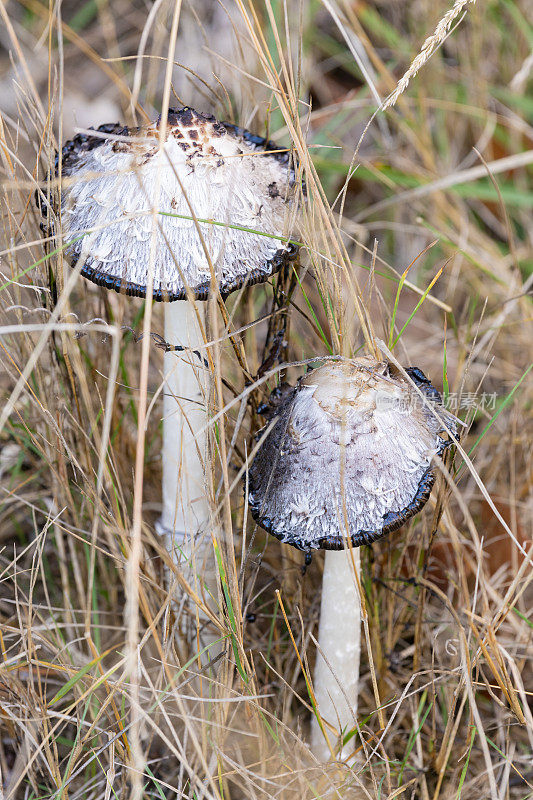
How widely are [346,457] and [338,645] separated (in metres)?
0.59

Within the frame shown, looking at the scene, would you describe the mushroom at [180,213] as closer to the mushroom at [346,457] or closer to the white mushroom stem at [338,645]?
the mushroom at [346,457]

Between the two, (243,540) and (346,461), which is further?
(243,540)

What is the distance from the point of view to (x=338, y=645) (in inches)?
72.2

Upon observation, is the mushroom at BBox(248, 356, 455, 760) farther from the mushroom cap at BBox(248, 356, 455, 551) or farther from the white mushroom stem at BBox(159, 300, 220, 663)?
the white mushroom stem at BBox(159, 300, 220, 663)

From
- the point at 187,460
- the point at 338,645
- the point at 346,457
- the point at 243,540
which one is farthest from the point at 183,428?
the point at 338,645

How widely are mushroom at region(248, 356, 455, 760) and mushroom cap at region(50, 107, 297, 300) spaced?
10.8 inches

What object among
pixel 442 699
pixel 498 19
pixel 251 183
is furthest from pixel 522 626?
pixel 498 19

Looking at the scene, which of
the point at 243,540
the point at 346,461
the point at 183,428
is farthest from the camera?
the point at 183,428

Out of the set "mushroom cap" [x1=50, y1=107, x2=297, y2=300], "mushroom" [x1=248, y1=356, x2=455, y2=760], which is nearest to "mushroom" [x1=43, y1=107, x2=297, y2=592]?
"mushroom cap" [x1=50, y1=107, x2=297, y2=300]

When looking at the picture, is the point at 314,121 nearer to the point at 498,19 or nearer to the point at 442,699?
the point at 498,19

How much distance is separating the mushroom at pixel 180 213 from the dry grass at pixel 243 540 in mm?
80

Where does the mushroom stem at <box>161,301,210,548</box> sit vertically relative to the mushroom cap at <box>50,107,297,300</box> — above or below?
below

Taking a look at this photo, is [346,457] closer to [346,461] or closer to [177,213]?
[346,461]

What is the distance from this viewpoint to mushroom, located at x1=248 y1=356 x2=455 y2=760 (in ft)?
4.71
